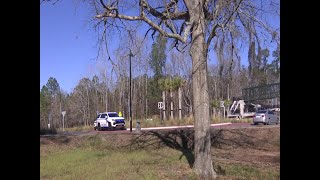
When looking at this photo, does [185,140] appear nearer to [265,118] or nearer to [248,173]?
[248,173]

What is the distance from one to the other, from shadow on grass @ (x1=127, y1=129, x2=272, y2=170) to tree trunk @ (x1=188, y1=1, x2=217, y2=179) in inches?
311

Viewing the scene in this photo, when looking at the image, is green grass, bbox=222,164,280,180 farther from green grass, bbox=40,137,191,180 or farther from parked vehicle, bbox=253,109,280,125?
parked vehicle, bbox=253,109,280,125

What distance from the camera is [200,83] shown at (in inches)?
441

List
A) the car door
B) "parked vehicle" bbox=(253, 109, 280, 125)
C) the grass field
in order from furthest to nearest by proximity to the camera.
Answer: the car door, "parked vehicle" bbox=(253, 109, 280, 125), the grass field

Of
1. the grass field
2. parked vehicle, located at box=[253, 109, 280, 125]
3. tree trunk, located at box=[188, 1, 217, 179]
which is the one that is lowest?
the grass field

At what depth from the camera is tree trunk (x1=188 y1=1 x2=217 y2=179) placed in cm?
1116

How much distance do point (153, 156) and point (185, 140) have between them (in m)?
5.70

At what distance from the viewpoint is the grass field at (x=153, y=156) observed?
A: 11.6 meters

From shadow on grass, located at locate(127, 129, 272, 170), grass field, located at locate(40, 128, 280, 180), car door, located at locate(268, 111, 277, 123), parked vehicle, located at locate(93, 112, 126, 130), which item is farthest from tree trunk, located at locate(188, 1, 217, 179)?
car door, located at locate(268, 111, 277, 123)

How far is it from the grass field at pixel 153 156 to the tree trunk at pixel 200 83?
500 mm

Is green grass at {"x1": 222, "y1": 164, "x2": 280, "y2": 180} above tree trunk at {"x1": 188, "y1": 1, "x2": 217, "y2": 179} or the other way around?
the other way around

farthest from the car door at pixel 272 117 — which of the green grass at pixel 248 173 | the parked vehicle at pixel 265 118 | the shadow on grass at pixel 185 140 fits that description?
the green grass at pixel 248 173

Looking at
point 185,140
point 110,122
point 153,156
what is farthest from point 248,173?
point 110,122
